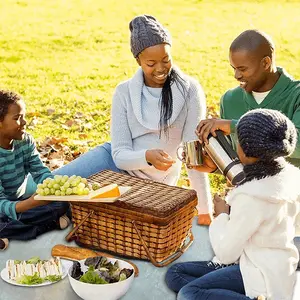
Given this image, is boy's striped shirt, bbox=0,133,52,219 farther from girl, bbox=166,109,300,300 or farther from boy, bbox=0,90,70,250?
girl, bbox=166,109,300,300

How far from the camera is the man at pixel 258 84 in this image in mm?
3045

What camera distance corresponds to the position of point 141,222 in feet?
9.68

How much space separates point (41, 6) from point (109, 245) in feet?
26.6

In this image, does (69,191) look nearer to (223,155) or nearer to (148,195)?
(148,195)

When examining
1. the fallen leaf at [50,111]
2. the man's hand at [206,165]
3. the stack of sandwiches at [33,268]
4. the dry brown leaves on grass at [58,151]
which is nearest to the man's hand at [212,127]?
the man's hand at [206,165]

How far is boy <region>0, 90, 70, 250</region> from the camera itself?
326cm

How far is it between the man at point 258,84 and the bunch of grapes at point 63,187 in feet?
1.93

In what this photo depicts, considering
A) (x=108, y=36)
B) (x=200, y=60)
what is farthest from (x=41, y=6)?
(x=200, y=60)

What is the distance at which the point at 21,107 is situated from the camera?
331 cm

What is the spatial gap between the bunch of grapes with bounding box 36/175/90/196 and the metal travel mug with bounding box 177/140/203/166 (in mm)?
499

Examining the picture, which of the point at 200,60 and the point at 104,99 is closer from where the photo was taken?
the point at 104,99

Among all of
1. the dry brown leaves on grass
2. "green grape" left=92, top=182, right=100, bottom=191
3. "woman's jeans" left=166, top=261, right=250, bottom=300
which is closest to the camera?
"woman's jeans" left=166, top=261, right=250, bottom=300

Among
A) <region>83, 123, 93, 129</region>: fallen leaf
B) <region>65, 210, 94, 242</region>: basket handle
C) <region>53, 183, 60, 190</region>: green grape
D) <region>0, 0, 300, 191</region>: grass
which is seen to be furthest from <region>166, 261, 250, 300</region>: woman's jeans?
<region>83, 123, 93, 129</region>: fallen leaf

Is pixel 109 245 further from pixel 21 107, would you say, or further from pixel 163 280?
pixel 21 107
